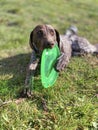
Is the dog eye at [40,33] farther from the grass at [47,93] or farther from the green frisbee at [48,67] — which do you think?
the grass at [47,93]

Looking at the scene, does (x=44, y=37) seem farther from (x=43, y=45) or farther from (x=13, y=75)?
(x=13, y=75)

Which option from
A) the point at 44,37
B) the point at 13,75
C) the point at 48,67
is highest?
the point at 44,37

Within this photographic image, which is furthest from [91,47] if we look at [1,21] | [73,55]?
[1,21]

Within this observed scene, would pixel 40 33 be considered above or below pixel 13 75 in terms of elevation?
above

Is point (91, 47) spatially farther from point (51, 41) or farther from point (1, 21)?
point (1, 21)

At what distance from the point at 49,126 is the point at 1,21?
5.49m

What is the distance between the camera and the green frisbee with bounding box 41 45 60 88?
4.32 m

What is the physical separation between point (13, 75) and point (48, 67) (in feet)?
2.58

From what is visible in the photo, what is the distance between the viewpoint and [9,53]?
6402 mm

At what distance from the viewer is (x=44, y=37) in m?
4.74

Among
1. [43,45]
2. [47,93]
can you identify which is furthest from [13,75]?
[47,93]

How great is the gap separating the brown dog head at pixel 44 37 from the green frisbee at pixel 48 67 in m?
0.12

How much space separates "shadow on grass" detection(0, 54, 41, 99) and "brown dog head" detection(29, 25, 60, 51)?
55 cm

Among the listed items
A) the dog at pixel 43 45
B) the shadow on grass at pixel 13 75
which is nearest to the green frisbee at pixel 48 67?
the dog at pixel 43 45
